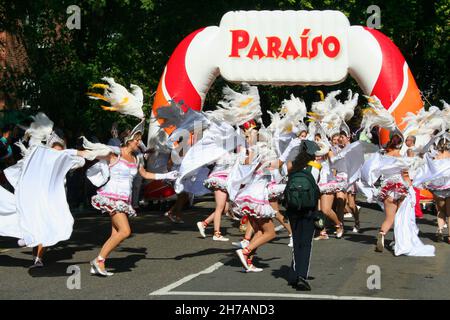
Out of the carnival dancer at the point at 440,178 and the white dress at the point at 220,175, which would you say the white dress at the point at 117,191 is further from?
the carnival dancer at the point at 440,178

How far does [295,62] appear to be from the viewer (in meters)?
19.7

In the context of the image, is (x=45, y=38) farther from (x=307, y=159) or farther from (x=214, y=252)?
(x=307, y=159)

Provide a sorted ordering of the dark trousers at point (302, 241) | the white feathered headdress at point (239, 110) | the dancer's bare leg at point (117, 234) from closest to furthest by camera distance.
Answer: the dark trousers at point (302, 241) → the dancer's bare leg at point (117, 234) → the white feathered headdress at point (239, 110)

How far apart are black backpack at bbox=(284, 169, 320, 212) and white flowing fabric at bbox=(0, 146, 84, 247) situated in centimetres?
297

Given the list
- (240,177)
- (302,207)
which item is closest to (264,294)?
(302,207)

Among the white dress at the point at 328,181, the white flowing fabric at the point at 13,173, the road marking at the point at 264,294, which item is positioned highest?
the white flowing fabric at the point at 13,173

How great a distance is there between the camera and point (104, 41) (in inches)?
924

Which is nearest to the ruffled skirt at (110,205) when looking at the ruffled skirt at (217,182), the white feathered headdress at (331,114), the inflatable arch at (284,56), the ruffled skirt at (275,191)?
the ruffled skirt at (275,191)

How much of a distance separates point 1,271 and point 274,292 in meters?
3.71

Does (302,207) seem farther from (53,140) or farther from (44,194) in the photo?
(53,140)

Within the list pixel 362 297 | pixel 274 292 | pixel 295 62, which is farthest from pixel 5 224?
pixel 295 62

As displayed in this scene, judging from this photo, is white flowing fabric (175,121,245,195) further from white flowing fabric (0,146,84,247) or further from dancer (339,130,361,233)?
dancer (339,130,361,233)

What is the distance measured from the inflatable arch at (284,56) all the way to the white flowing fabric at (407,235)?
6.56 m

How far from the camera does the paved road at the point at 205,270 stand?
945 centimetres
